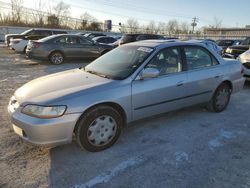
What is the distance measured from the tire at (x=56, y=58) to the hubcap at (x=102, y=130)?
8.68 m

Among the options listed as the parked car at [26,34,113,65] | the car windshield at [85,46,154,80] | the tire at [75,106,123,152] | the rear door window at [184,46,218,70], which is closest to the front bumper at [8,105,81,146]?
the tire at [75,106,123,152]

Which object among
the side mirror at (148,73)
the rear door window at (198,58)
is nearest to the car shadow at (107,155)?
the side mirror at (148,73)

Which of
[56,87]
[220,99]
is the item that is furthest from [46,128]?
[220,99]

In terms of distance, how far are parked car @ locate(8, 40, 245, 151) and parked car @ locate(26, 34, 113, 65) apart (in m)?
7.46

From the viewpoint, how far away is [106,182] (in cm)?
254

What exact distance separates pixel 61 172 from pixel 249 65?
21.7 feet

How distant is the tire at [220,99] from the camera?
15.2 feet

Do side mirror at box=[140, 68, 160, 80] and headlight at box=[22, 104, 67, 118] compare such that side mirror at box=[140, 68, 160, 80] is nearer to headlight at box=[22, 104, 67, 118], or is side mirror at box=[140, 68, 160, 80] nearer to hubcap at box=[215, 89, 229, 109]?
headlight at box=[22, 104, 67, 118]

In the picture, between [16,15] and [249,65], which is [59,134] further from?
[16,15]

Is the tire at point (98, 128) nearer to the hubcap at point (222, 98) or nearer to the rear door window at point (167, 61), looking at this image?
the rear door window at point (167, 61)

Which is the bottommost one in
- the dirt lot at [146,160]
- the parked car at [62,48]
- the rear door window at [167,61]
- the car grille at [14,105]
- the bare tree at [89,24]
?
the dirt lot at [146,160]

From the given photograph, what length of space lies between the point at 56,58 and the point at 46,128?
8.97 metres

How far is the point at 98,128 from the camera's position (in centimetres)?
311

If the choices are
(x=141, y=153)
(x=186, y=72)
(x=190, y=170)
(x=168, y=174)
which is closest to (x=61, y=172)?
(x=141, y=153)
